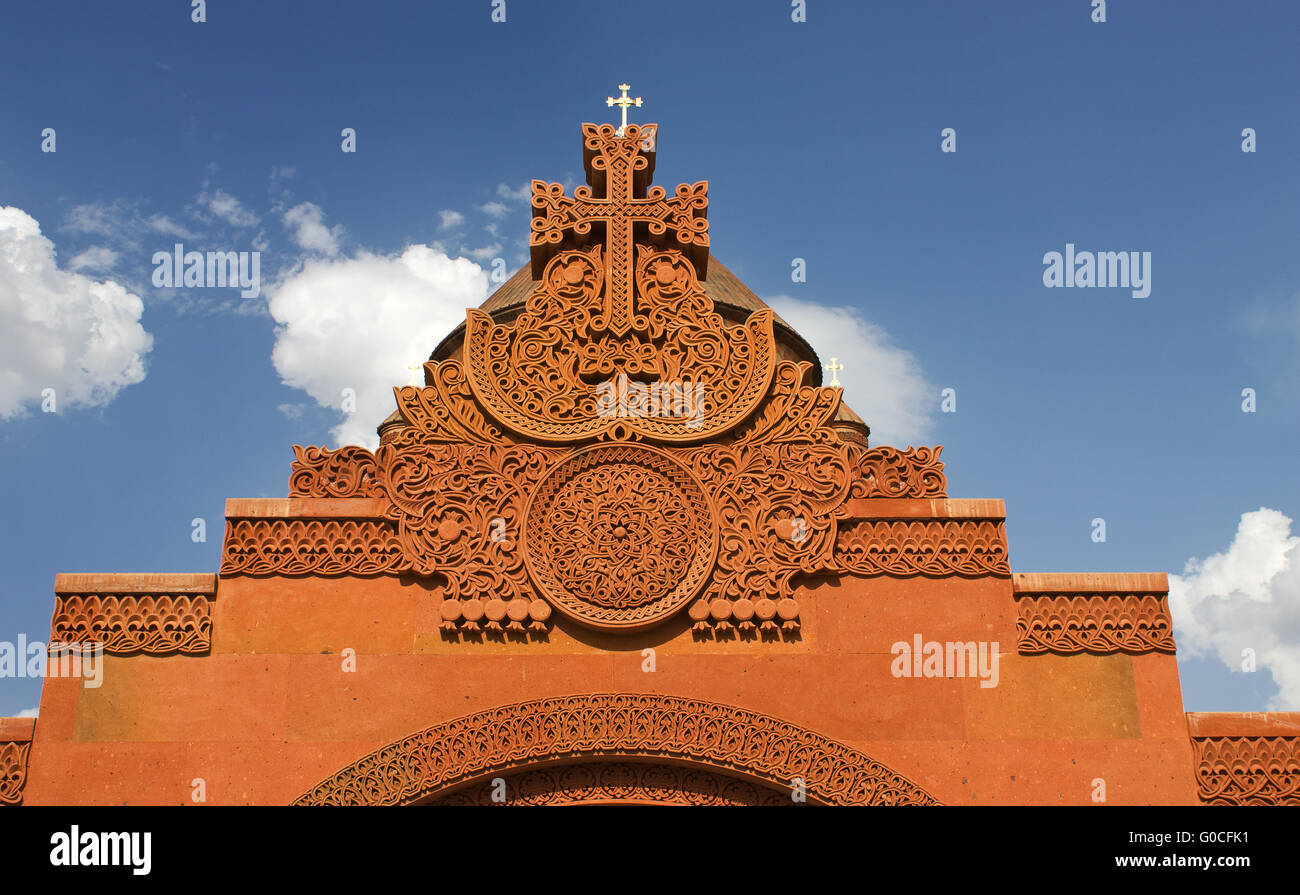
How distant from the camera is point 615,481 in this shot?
24.2 ft

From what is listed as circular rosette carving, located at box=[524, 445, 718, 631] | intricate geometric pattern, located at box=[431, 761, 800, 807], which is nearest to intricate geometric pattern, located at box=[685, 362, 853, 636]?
circular rosette carving, located at box=[524, 445, 718, 631]

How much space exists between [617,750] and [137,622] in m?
3.10

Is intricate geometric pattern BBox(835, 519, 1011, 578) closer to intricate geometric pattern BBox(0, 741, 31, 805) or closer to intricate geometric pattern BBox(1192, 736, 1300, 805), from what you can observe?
intricate geometric pattern BBox(1192, 736, 1300, 805)

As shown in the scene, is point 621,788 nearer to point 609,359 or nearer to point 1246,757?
point 609,359

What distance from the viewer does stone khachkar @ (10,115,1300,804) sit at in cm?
671

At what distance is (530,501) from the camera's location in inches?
286

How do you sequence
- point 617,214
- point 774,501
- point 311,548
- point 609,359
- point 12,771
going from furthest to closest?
point 617,214 → point 609,359 → point 774,501 → point 311,548 → point 12,771

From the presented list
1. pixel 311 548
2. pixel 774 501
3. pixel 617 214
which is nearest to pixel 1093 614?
pixel 774 501

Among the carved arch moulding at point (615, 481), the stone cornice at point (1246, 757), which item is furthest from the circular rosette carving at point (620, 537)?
the stone cornice at point (1246, 757)

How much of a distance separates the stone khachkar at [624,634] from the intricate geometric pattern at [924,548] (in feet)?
0.06

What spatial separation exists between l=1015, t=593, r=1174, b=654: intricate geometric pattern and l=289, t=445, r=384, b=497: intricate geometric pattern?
169 inches

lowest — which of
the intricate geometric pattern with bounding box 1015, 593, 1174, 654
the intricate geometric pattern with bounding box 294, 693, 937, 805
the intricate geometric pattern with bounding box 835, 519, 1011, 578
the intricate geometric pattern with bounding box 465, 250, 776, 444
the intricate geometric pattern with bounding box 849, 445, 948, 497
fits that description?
the intricate geometric pattern with bounding box 294, 693, 937, 805
